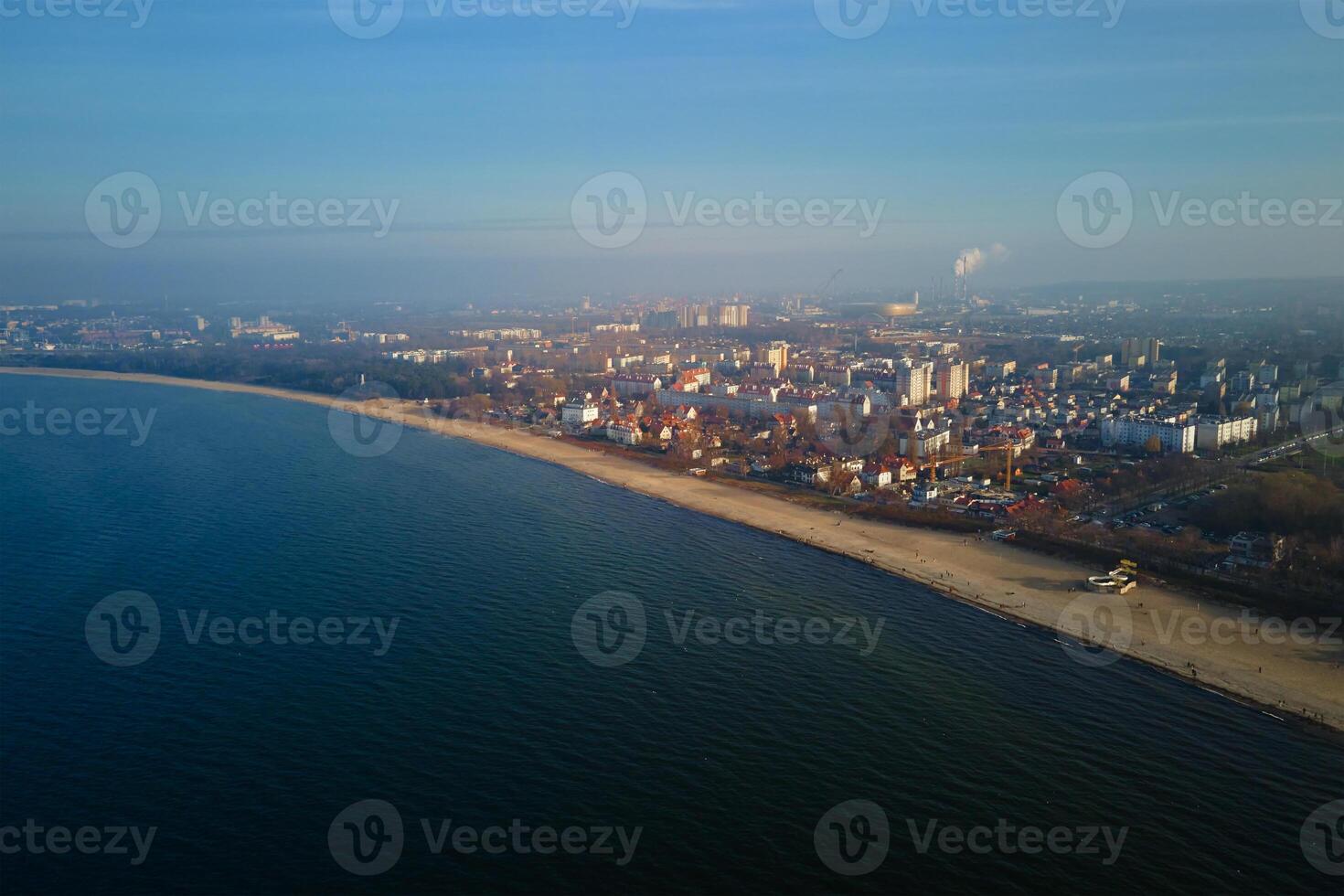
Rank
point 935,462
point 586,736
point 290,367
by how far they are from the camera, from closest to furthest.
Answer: point 586,736 → point 935,462 → point 290,367

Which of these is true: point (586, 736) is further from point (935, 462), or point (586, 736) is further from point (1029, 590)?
point (935, 462)

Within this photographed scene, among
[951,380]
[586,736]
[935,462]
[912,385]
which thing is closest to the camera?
[586,736]

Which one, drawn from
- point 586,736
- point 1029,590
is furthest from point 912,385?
point 586,736

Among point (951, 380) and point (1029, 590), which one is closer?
point (1029, 590)

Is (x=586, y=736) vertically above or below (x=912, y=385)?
below

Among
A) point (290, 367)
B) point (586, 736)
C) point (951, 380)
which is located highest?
point (951, 380)

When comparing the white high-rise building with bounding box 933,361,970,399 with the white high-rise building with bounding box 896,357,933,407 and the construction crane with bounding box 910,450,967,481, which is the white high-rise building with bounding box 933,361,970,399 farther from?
the construction crane with bounding box 910,450,967,481

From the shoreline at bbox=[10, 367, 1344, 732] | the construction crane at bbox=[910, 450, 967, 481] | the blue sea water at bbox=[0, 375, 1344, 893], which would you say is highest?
the construction crane at bbox=[910, 450, 967, 481]

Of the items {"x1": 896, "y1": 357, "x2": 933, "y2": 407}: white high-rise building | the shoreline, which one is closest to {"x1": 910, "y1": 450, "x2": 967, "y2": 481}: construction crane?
the shoreline
